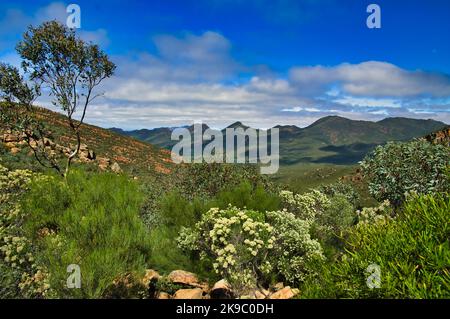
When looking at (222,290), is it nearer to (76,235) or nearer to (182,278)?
(182,278)

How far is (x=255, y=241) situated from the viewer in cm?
1811

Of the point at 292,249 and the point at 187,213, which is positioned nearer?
the point at 292,249

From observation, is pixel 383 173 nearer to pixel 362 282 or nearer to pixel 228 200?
pixel 228 200

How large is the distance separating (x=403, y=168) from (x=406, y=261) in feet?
93.2

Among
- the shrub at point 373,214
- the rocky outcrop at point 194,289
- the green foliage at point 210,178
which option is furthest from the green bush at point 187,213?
the green foliage at point 210,178

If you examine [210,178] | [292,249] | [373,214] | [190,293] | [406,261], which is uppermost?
[210,178]

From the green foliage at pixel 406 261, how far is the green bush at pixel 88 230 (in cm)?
862

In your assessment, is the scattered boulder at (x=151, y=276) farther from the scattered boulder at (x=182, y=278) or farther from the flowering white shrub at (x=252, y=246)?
the flowering white shrub at (x=252, y=246)

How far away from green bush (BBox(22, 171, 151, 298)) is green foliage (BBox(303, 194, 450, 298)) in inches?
339

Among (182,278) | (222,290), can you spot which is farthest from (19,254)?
(222,290)

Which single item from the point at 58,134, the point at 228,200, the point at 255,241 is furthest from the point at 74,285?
the point at 58,134

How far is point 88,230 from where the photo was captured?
679 inches

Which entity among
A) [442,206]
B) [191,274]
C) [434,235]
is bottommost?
[191,274]
